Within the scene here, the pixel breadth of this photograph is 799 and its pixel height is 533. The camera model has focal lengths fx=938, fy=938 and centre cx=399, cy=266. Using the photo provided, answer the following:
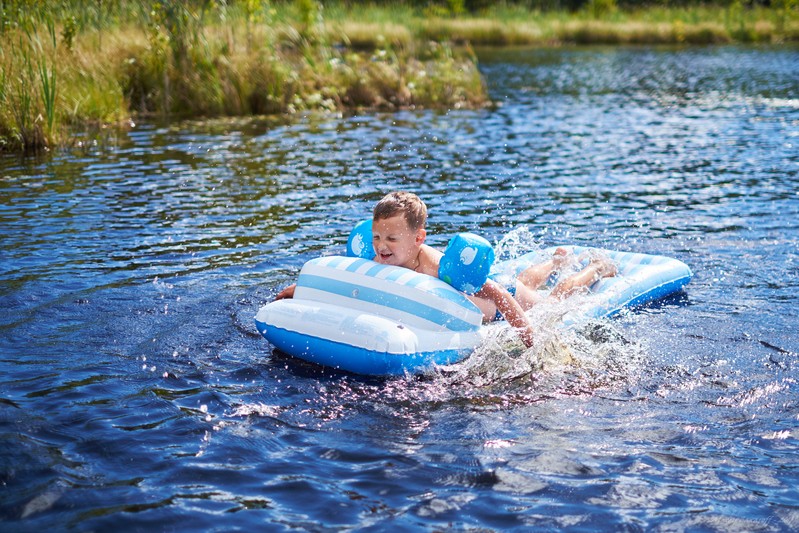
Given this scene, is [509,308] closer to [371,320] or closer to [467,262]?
[467,262]

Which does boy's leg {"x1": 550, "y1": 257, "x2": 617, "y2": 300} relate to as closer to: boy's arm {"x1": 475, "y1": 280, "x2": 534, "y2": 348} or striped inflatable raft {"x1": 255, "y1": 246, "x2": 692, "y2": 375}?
boy's arm {"x1": 475, "y1": 280, "x2": 534, "y2": 348}

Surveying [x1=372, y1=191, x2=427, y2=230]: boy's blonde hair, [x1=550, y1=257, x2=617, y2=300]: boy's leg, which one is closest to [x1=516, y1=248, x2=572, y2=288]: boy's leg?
[x1=550, y1=257, x2=617, y2=300]: boy's leg

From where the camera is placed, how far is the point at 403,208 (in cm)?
560

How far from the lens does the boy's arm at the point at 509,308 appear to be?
5770 mm

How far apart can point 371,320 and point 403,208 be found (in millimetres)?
715

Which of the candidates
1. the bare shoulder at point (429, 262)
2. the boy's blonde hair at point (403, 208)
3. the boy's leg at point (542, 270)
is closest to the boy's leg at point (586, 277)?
the boy's leg at point (542, 270)

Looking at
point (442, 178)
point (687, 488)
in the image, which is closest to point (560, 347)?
point (687, 488)

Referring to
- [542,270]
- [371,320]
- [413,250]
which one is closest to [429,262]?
[413,250]

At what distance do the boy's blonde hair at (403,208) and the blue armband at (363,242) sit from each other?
0.46m

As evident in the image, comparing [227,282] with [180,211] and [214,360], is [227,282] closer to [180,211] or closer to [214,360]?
[214,360]

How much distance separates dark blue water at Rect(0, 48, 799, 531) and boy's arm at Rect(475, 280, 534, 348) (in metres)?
0.12

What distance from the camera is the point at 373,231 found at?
5.80 m

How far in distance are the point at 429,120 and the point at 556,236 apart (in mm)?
8203

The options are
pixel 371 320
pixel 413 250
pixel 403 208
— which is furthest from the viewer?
pixel 413 250
